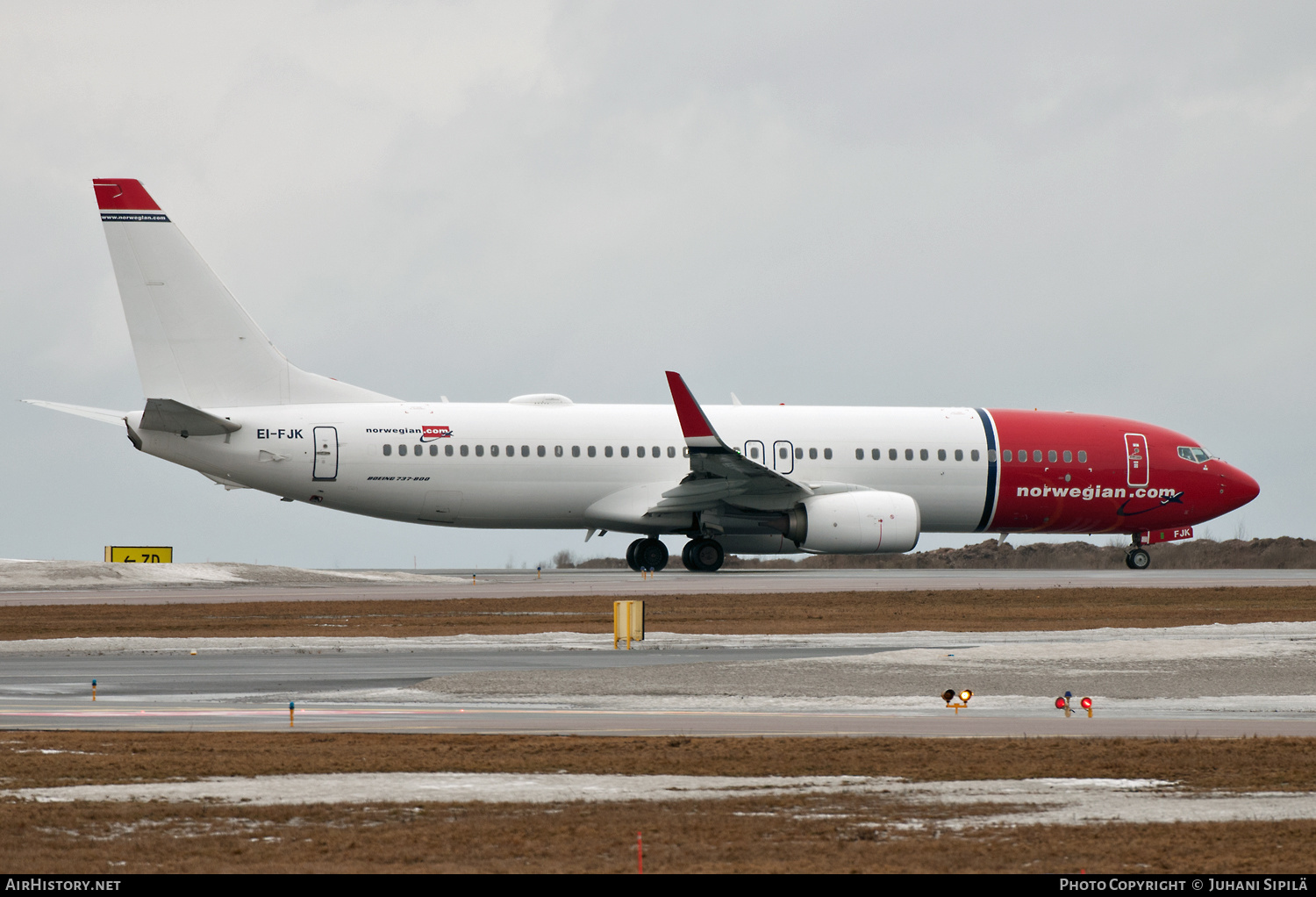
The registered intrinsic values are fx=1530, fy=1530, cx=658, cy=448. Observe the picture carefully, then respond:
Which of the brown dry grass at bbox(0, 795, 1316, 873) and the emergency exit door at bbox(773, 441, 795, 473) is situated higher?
the emergency exit door at bbox(773, 441, 795, 473)

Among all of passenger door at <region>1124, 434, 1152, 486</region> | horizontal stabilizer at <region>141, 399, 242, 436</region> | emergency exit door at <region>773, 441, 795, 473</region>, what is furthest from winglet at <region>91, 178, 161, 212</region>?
passenger door at <region>1124, 434, 1152, 486</region>

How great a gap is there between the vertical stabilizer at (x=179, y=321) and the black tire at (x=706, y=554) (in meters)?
11.4

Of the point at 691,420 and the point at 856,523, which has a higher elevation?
the point at 691,420

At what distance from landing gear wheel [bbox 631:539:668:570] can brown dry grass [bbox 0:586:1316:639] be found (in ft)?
31.1

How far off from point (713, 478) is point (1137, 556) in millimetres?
14603

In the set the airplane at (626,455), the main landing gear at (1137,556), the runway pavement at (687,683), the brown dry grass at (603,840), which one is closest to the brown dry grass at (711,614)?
the runway pavement at (687,683)

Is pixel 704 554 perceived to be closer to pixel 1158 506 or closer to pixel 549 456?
pixel 549 456

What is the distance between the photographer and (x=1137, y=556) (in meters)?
46.7

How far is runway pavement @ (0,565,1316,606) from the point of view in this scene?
A: 114 feet

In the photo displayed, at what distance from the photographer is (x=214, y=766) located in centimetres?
1176

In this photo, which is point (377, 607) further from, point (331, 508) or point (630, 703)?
point (630, 703)

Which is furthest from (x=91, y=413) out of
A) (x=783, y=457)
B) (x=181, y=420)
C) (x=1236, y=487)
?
(x=1236, y=487)

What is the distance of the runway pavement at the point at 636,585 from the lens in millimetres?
34812

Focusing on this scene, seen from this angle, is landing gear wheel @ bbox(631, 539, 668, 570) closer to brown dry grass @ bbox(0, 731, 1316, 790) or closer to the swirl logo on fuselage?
the swirl logo on fuselage
